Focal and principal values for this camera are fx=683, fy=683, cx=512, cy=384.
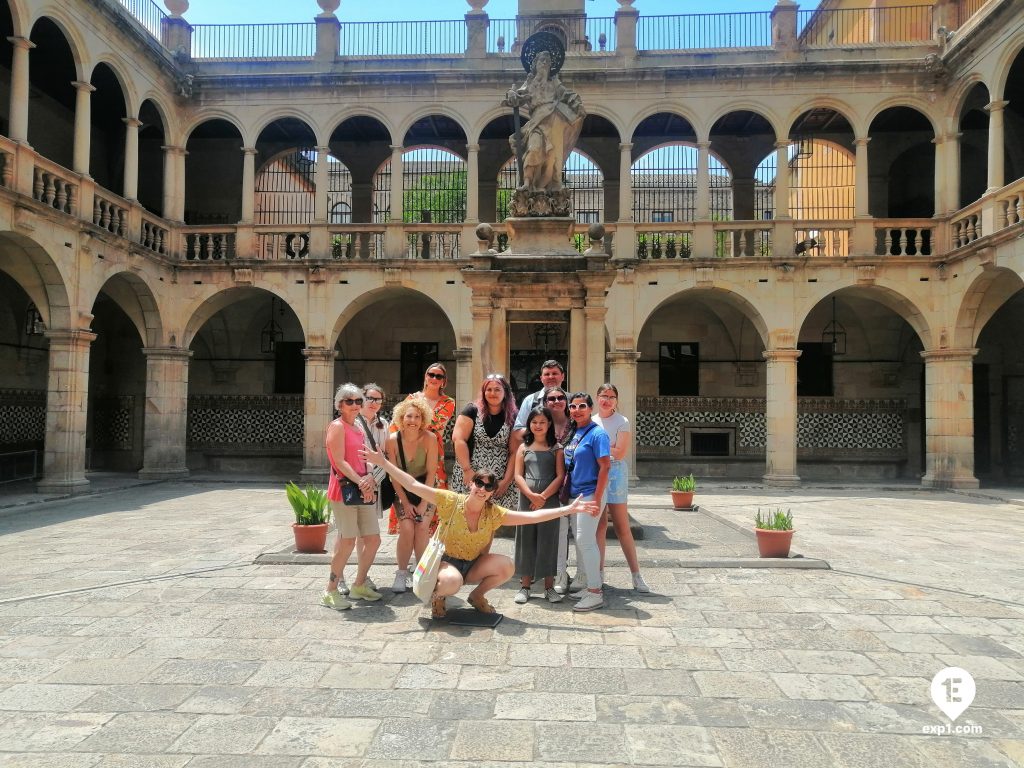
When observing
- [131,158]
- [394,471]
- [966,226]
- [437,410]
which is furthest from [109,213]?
[966,226]

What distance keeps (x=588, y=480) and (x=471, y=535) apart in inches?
43.4

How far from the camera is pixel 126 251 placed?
15.3 metres

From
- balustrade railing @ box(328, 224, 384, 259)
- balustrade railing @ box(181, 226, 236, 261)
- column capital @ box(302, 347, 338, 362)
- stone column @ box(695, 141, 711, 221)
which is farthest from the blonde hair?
balustrade railing @ box(181, 226, 236, 261)

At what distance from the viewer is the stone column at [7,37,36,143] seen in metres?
12.6

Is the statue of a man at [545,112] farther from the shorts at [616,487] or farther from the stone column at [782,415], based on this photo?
the stone column at [782,415]

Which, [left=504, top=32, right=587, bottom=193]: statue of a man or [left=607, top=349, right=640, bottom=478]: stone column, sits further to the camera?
[left=607, top=349, right=640, bottom=478]: stone column

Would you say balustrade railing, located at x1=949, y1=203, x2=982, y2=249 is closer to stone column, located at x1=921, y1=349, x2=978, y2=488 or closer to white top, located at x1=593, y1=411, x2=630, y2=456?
stone column, located at x1=921, y1=349, x2=978, y2=488

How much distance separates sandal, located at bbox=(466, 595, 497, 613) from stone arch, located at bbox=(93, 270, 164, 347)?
14416 millimetres

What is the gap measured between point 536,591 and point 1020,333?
18.6m

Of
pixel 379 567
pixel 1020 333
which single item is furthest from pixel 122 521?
pixel 1020 333

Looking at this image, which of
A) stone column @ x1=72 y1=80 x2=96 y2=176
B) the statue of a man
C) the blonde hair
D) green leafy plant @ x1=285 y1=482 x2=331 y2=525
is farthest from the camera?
stone column @ x1=72 y1=80 x2=96 y2=176

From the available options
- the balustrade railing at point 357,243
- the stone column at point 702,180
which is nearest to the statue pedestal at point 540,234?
the balustrade railing at point 357,243

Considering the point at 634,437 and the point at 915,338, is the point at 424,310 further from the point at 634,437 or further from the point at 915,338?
the point at 915,338

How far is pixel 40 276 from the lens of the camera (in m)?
13.4
